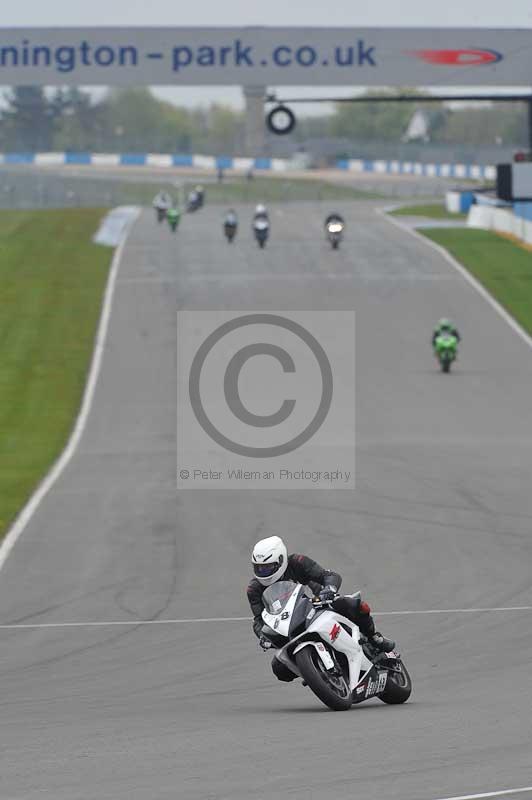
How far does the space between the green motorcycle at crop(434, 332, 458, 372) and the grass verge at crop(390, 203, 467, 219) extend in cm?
4206

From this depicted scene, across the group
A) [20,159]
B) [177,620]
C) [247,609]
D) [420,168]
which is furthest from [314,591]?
[20,159]

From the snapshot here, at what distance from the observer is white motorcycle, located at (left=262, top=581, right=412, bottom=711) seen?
33.8 feet

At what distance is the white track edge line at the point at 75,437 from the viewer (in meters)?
20.2

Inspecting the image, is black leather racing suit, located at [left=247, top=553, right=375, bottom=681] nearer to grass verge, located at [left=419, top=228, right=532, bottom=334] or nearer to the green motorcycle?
the green motorcycle

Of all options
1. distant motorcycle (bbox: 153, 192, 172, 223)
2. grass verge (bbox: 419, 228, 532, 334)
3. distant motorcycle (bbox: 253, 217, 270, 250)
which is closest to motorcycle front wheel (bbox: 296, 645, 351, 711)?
grass verge (bbox: 419, 228, 532, 334)

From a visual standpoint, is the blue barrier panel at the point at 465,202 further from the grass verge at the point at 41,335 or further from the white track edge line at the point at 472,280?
the grass verge at the point at 41,335

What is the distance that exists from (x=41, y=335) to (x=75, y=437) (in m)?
14.4

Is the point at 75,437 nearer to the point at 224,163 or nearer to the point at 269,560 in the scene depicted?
the point at 269,560

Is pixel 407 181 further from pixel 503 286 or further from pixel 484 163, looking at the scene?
pixel 503 286

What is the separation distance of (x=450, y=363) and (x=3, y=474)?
1485 centimetres

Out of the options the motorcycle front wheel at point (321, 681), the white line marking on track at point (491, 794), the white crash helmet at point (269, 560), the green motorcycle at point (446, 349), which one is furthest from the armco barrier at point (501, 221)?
the white line marking on track at point (491, 794)

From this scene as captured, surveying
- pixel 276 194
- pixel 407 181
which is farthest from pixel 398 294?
pixel 407 181

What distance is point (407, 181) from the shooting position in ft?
382

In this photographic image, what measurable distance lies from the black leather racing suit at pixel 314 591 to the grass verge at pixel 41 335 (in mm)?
10438
